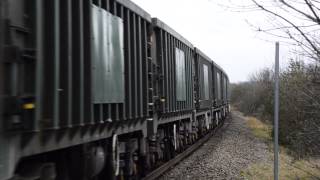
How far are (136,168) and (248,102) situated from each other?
58758 mm

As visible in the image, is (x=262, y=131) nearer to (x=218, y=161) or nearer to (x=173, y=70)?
(x=218, y=161)

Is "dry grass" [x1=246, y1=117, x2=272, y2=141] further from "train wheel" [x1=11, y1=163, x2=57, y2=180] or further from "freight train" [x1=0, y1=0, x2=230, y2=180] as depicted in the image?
"train wheel" [x1=11, y1=163, x2=57, y2=180]

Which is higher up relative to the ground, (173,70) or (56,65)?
(173,70)

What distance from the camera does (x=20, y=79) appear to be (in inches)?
197

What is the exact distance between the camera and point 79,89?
6602 millimetres

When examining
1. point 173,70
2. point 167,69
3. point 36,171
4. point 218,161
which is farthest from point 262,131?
point 36,171

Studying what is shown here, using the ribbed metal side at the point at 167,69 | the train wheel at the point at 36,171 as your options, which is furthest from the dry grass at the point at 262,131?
the train wheel at the point at 36,171

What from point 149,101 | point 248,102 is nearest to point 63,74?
point 149,101

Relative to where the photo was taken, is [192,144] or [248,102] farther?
[248,102]

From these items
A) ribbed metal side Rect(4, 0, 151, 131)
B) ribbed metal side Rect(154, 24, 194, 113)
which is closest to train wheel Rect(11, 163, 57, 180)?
ribbed metal side Rect(4, 0, 151, 131)

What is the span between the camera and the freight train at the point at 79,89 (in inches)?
193

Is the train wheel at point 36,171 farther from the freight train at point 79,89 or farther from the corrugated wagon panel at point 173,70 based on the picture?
the corrugated wagon panel at point 173,70

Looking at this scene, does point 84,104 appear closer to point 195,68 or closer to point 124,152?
Result: point 124,152

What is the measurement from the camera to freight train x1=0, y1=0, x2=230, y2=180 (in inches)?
193
